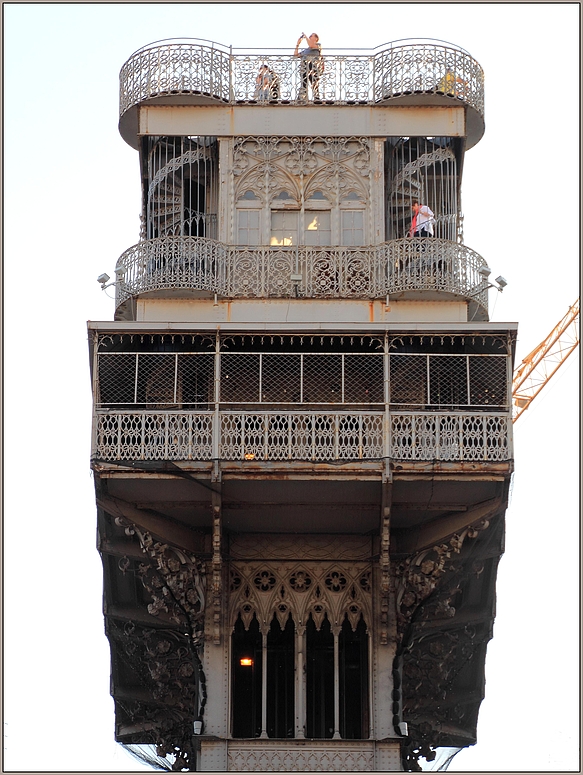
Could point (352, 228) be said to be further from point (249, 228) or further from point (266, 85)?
point (266, 85)

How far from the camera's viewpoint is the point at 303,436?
36469 millimetres

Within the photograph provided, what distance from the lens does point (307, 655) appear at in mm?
38562

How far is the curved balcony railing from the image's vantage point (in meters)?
38.5

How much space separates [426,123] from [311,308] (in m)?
4.82

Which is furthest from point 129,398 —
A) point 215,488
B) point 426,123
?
point 426,123

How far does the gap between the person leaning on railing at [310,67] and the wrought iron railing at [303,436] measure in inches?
303

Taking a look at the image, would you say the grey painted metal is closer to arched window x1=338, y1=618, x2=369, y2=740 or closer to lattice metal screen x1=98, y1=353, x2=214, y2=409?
lattice metal screen x1=98, y1=353, x2=214, y2=409

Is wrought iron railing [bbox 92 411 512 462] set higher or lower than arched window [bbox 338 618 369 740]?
higher

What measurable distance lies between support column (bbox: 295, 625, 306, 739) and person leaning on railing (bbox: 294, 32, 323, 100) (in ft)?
36.4

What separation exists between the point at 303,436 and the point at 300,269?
13.4 ft

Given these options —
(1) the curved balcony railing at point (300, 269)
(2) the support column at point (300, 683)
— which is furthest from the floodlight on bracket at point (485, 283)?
(2) the support column at point (300, 683)

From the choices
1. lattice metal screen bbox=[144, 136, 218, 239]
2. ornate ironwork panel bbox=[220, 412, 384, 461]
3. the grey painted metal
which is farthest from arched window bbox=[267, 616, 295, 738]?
the grey painted metal

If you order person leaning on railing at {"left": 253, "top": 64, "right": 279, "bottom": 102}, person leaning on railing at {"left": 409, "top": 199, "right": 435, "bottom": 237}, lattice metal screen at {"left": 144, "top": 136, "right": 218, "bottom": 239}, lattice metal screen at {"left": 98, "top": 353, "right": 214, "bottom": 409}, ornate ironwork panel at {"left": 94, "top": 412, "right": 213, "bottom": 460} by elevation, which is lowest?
ornate ironwork panel at {"left": 94, "top": 412, "right": 213, "bottom": 460}

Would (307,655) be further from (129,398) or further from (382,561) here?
(129,398)
